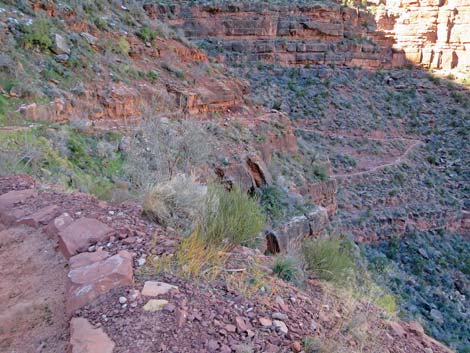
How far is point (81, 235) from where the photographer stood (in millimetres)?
3496

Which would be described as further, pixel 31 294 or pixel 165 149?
pixel 165 149

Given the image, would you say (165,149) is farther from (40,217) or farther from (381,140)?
(381,140)

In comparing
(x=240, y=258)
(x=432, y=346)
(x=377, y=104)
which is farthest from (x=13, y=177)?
(x=377, y=104)

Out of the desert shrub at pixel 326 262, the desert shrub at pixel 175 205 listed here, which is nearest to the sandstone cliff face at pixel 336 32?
the desert shrub at pixel 326 262

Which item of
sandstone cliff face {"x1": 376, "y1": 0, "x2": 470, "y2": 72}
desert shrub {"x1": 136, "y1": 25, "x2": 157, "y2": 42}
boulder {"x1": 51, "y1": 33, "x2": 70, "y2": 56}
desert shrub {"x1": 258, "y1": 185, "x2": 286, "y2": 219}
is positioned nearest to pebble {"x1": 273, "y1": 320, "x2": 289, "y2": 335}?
desert shrub {"x1": 258, "y1": 185, "x2": 286, "y2": 219}

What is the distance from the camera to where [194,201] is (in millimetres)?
4305

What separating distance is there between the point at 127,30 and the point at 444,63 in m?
29.4

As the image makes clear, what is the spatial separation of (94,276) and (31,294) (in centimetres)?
49

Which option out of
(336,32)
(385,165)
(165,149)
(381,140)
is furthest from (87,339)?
(336,32)

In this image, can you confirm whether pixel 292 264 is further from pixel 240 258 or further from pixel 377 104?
pixel 377 104

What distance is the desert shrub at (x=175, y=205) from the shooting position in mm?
4059

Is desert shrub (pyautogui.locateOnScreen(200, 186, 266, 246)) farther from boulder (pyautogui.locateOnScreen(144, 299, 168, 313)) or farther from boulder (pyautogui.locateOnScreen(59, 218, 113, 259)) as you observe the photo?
boulder (pyautogui.locateOnScreen(144, 299, 168, 313))

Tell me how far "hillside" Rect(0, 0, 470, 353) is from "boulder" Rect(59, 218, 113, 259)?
2 centimetres

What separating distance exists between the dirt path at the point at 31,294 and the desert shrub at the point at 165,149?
14.2 ft
